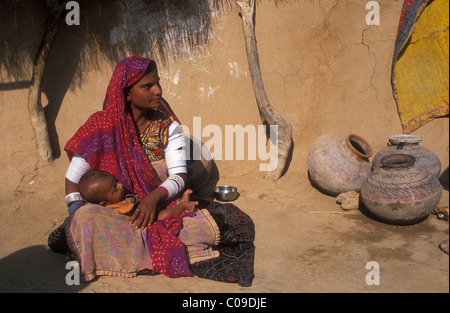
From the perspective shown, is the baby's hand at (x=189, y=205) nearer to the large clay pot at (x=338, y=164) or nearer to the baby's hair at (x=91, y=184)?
the baby's hair at (x=91, y=184)

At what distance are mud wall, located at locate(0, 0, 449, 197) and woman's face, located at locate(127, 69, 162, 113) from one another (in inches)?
79.7

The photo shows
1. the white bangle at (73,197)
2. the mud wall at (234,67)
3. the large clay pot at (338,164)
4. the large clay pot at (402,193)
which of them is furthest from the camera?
the mud wall at (234,67)

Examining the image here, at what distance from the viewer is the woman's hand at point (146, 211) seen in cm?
314

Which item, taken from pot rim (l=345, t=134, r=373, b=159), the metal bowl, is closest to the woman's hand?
the metal bowl

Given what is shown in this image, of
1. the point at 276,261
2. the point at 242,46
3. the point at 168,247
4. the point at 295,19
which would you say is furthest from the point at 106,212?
the point at 295,19

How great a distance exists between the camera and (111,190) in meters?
3.08

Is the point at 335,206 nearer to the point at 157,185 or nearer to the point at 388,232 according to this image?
the point at 388,232

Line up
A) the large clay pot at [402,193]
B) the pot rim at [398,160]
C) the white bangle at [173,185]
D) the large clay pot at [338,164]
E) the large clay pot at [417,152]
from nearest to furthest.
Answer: the white bangle at [173,185] < the large clay pot at [402,193] < the pot rim at [398,160] < the large clay pot at [417,152] < the large clay pot at [338,164]

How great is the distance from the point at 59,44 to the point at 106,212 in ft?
10.6

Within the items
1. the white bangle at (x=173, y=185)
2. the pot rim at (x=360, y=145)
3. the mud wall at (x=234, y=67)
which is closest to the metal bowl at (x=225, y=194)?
the mud wall at (x=234, y=67)

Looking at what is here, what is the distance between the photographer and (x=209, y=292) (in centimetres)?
289

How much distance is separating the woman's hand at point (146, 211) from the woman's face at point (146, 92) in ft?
2.59

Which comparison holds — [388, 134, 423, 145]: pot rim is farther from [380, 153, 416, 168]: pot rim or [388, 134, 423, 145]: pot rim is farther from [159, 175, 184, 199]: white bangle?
[159, 175, 184, 199]: white bangle

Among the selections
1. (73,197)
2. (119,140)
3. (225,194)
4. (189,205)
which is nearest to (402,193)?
(225,194)
